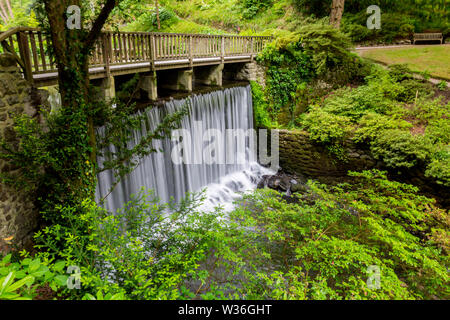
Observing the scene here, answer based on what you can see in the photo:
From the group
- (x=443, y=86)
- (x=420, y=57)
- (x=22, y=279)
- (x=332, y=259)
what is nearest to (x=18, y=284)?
(x=22, y=279)

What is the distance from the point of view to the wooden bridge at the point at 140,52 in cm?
514

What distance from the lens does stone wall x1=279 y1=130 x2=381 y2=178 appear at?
11219 millimetres

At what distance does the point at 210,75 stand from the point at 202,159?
3.73m

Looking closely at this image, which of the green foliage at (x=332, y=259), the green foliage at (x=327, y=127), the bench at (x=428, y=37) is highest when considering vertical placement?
the bench at (x=428, y=37)

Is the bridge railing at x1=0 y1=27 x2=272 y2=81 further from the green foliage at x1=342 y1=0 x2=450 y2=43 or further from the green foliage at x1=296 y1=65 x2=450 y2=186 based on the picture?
the green foliage at x1=342 y1=0 x2=450 y2=43

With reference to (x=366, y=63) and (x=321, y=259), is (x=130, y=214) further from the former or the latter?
(x=366, y=63)

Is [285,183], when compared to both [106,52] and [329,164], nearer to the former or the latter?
[329,164]

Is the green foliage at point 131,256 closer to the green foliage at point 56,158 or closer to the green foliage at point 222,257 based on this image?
the green foliage at point 222,257

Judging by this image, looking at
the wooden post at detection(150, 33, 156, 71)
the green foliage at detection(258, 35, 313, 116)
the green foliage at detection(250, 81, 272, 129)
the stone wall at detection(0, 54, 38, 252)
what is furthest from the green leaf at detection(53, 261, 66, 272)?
the green foliage at detection(258, 35, 313, 116)

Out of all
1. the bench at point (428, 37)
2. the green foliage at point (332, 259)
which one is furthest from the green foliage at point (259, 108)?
the bench at point (428, 37)

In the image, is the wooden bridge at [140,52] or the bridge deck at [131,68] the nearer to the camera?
the wooden bridge at [140,52]

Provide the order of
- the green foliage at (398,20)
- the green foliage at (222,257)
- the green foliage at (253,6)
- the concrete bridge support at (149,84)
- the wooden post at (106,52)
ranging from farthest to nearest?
1. the green foliage at (253,6)
2. the green foliage at (398,20)
3. the concrete bridge support at (149,84)
4. the wooden post at (106,52)
5. the green foliage at (222,257)

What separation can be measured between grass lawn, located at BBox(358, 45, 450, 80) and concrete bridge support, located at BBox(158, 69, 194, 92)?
10.7 m

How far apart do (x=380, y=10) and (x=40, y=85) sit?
69.1 feet
